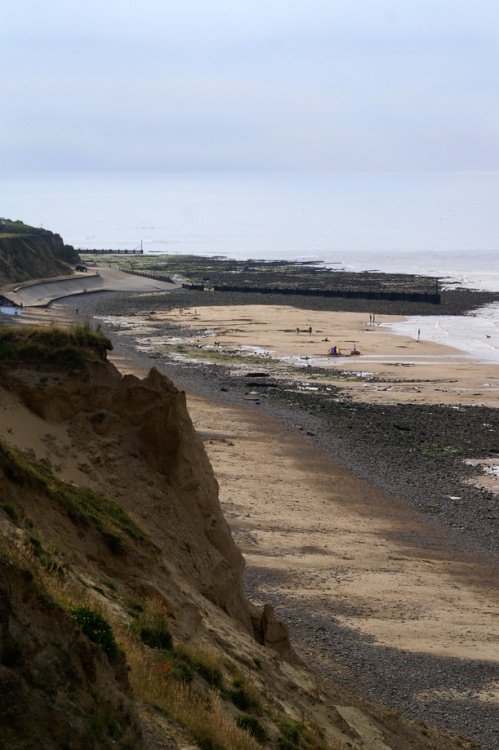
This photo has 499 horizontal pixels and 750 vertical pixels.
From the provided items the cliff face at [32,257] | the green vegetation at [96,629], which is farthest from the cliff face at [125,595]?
the cliff face at [32,257]

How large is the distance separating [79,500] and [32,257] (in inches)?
4204

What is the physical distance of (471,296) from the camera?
11425 centimetres

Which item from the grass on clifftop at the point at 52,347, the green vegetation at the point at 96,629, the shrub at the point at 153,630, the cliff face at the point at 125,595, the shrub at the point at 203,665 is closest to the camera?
the cliff face at the point at 125,595

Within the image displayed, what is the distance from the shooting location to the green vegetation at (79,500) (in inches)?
506

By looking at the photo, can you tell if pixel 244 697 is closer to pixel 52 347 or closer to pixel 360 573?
A: pixel 52 347

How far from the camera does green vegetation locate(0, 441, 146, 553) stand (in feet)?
42.2

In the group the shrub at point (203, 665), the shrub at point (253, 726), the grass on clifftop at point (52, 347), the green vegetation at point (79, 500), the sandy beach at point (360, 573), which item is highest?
the grass on clifftop at point (52, 347)

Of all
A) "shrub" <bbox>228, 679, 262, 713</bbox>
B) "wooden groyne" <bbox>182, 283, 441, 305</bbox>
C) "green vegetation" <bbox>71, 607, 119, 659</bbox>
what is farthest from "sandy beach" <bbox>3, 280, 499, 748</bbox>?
"wooden groyne" <bbox>182, 283, 441, 305</bbox>

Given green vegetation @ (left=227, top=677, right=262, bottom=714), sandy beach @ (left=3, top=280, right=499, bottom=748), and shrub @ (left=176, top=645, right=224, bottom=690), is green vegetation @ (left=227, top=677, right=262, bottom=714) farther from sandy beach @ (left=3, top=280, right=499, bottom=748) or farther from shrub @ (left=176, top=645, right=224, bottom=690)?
sandy beach @ (left=3, top=280, right=499, bottom=748)

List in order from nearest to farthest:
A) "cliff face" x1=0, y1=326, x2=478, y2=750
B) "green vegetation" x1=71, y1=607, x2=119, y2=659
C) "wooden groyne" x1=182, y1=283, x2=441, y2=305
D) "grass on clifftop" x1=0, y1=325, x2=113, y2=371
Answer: "cliff face" x1=0, y1=326, x2=478, y2=750
"green vegetation" x1=71, y1=607, x2=119, y2=659
"grass on clifftop" x1=0, y1=325, x2=113, y2=371
"wooden groyne" x1=182, y1=283, x2=441, y2=305

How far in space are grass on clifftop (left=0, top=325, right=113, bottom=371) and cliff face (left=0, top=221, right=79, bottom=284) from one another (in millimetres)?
88544

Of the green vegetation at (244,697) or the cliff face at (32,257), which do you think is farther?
the cliff face at (32,257)

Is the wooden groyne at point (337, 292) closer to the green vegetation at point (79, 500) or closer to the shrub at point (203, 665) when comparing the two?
the green vegetation at point (79, 500)

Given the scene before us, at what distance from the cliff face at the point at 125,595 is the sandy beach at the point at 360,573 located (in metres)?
2.47
